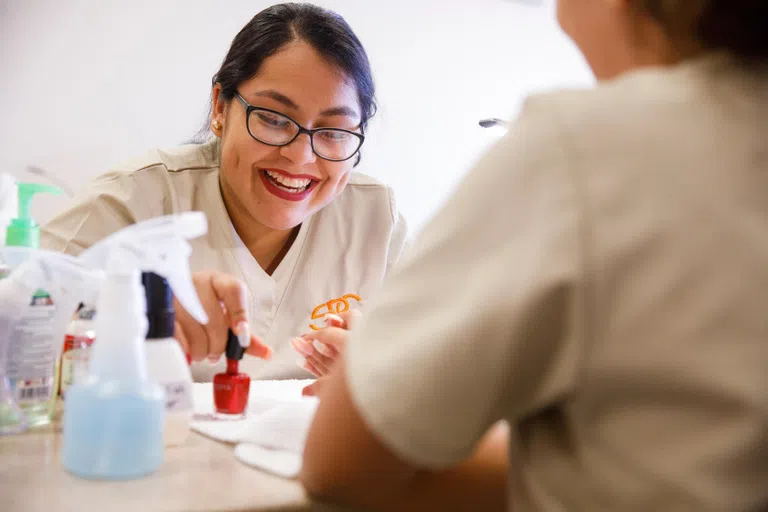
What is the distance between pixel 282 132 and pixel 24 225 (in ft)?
2.03

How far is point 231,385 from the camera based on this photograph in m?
0.80

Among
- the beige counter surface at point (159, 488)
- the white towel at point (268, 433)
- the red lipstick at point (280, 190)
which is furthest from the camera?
the red lipstick at point (280, 190)

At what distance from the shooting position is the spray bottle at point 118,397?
1.77 ft

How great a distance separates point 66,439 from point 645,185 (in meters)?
0.49

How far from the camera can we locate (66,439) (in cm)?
56

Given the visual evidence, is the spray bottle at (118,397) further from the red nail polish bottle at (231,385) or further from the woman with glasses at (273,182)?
the woman with glasses at (273,182)

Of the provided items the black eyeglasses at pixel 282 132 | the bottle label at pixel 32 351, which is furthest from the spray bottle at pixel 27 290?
the black eyeglasses at pixel 282 132

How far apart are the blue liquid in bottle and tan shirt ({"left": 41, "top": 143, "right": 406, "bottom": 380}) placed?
70 centimetres

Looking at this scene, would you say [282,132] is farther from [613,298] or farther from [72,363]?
[613,298]

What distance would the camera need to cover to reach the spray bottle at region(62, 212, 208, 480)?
1.77ft

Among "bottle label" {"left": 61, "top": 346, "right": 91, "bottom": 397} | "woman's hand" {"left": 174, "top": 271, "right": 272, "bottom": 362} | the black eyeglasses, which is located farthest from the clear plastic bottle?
the black eyeglasses

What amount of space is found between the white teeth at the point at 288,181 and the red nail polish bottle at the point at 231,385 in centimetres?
66

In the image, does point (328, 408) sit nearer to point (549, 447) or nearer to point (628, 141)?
point (549, 447)

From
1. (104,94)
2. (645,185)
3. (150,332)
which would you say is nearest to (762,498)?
(645,185)
